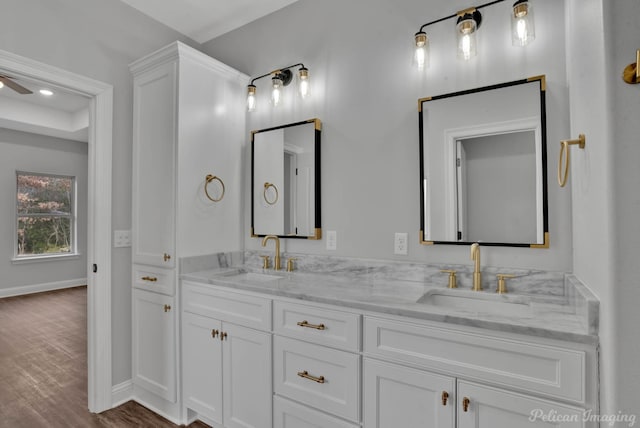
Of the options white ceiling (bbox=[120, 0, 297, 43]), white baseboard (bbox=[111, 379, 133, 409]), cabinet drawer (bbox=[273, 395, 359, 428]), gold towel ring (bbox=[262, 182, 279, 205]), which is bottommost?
white baseboard (bbox=[111, 379, 133, 409])

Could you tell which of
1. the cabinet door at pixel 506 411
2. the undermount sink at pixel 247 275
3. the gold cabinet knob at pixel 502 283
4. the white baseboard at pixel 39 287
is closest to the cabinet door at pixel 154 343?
the undermount sink at pixel 247 275

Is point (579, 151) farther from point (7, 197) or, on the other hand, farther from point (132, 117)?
point (7, 197)

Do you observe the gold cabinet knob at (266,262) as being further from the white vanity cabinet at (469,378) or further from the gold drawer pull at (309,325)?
the white vanity cabinet at (469,378)

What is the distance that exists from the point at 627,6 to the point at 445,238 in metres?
1.16

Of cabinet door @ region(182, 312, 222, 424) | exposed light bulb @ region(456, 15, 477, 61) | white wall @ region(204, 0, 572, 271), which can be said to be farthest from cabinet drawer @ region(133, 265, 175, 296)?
exposed light bulb @ region(456, 15, 477, 61)

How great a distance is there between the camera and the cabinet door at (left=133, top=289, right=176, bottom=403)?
2.21 metres

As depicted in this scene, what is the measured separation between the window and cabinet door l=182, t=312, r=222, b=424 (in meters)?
5.25

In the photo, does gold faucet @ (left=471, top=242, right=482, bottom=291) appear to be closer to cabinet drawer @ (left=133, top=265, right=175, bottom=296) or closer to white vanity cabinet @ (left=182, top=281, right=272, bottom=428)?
white vanity cabinet @ (left=182, top=281, right=272, bottom=428)

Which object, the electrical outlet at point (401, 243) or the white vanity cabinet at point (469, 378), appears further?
the electrical outlet at point (401, 243)

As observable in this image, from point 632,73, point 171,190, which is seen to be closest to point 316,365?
point 171,190

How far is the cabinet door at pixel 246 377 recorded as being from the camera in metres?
1.79

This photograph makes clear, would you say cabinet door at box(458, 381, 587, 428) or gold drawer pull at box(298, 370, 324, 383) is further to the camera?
gold drawer pull at box(298, 370, 324, 383)


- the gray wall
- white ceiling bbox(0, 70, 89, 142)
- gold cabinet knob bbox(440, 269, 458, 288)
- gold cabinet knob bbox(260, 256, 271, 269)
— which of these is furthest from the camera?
white ceiling bbox(0, 70, 89, 142)

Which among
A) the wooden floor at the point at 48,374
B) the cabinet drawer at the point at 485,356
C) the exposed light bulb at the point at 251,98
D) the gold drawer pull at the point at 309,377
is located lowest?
the wooden floor at the point at 48,374
